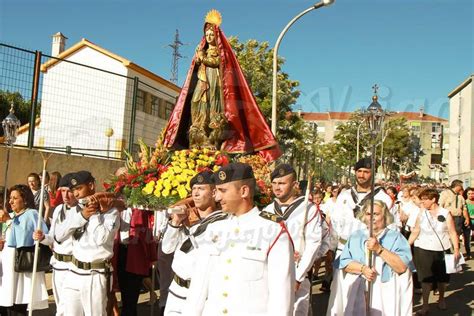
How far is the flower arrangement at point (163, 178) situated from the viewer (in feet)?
18.7

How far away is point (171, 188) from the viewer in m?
5.72

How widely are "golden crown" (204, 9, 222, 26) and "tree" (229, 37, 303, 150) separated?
17110 millimetres

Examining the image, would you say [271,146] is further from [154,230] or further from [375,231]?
[375,231]

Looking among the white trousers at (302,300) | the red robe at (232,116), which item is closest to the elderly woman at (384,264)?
the white trousers at (302,300)

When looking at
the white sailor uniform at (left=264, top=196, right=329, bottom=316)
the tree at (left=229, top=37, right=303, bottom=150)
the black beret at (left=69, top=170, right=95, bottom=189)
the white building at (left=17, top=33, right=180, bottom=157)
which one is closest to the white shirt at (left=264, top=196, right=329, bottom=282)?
the white sailor uniform at (left=264, top=196, right=329, bottom=316)

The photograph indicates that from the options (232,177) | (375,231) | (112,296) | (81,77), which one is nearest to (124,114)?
(81,77)

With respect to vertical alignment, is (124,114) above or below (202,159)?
above

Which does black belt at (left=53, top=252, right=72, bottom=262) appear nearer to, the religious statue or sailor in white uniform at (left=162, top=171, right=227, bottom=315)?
sailor in white uniform at (left=162, top=171, right=227, bottom=315)

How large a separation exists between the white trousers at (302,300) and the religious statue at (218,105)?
3.18 metres

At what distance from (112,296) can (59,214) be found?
54.9 inches

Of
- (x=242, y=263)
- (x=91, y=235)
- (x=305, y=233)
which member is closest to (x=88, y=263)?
(x=91, y=235)

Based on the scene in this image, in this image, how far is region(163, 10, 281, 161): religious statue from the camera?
338 inches

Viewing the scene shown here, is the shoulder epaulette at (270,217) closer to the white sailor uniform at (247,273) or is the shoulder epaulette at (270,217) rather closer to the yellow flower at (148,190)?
the white sailor uniform at (247,273)

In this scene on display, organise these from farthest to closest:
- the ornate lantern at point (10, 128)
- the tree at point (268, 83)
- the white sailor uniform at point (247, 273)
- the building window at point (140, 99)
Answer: the tree at point (268, 83)
the building window at point (140, 99)
the ornate lantern at point (10, 128)
the white sailor uniform at point (247, 273)
